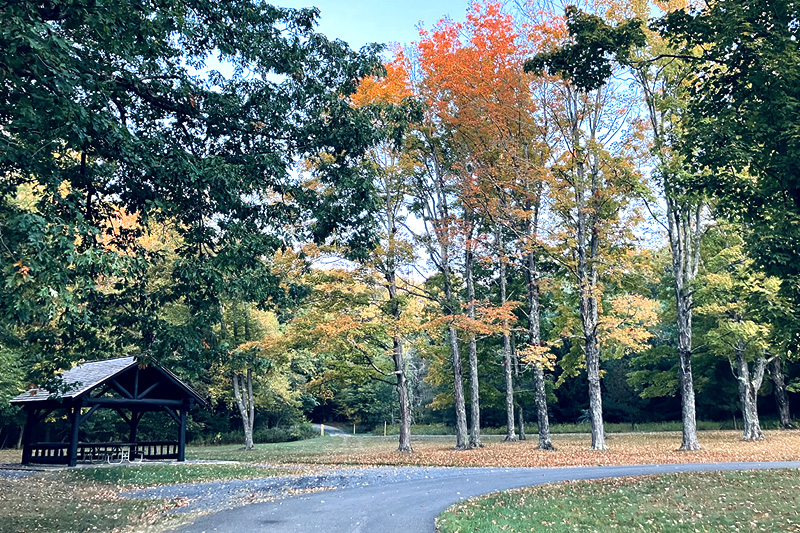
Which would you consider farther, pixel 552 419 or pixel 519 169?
pixel 552 419

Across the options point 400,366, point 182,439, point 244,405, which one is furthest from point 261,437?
point 400,366

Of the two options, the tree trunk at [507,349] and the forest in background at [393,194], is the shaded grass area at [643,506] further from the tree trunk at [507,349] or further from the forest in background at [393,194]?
the tree trunk at [507,349]

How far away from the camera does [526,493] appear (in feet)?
39.3

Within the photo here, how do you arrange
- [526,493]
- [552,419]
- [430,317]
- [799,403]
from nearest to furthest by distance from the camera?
[526,493] < [430,317] < [799,403] < [552,419]

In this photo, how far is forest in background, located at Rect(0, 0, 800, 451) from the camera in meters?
8.93

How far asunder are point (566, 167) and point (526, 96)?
3743 mm

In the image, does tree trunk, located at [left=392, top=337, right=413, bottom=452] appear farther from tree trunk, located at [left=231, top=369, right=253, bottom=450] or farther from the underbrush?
the underbrush

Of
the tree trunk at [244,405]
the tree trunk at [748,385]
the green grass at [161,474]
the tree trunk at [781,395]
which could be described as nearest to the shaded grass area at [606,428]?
the tree trunk at [781,395]

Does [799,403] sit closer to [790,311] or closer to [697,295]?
[697,295]

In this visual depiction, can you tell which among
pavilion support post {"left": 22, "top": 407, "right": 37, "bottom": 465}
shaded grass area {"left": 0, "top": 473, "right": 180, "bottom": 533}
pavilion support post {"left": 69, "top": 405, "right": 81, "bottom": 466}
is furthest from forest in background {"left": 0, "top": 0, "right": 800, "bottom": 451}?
pavilion support post {"left": 22, "top": 407, "right": 37, "bottom": 465}

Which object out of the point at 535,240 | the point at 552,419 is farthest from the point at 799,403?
the point at 535,240

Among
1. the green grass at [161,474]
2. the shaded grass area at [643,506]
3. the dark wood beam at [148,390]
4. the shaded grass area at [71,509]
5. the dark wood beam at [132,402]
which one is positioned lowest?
the green grass at [161,474]

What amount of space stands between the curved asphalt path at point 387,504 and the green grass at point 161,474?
21.5 feet

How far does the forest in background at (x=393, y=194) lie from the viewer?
29.3ft
